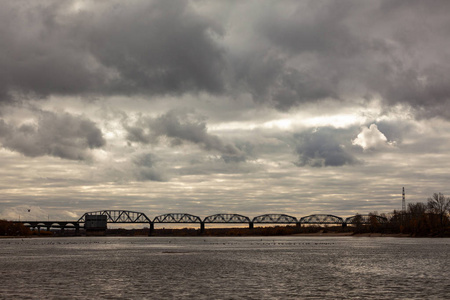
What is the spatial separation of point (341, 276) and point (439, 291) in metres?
18.0

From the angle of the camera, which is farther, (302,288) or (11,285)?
(11,285)

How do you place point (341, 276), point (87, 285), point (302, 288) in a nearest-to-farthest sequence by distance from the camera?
1. point (302, 288)
2. point (87, 285)
3. point (341, 276)

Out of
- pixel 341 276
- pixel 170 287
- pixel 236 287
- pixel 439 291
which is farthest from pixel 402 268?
pixel 170 287

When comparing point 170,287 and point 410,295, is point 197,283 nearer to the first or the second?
point 170,287

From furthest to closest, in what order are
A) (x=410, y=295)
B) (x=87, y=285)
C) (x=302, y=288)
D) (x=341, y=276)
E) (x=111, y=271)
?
(x=111, y=271) < (x=341, y=276) < (x=87, y=285) < (x=302, y=288) < (x=410, y=295)

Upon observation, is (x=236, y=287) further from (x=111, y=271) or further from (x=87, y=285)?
(x=111, y=271)

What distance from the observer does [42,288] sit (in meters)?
55.8

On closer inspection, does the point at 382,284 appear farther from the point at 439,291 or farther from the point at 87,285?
the point at 87,285

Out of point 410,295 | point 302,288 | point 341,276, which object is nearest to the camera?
point 410,295

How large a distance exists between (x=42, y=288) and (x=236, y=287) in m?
20.9

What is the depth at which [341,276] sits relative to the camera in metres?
67.6

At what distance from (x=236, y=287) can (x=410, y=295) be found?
709 inches

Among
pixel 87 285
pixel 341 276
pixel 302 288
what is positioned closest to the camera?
pixel 302 288

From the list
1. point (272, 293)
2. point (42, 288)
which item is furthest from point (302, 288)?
point (42, 288)
